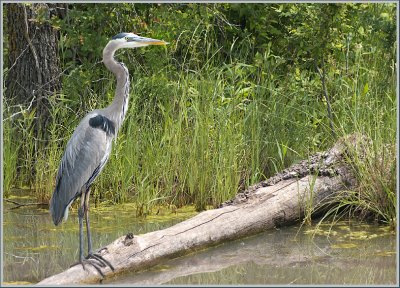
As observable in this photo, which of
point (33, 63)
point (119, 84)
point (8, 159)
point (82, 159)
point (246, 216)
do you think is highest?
point (119, 84)

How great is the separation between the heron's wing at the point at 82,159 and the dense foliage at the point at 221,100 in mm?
1024

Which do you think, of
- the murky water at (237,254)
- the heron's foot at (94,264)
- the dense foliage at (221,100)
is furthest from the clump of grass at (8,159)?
the heron's foot at (94,264)

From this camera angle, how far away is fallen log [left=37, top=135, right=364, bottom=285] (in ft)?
17.9

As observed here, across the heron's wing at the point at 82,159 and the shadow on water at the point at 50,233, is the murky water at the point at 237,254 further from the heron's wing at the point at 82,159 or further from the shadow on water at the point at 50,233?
the heron's wing at the point at 82,159

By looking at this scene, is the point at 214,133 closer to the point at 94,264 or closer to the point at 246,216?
the point at 246,216

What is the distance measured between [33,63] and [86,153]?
2817 mm

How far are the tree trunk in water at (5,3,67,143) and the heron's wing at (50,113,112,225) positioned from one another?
98.6 inches

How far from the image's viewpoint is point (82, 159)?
19.5 feet

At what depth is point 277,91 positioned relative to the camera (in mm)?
8094

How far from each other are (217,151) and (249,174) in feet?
1.49

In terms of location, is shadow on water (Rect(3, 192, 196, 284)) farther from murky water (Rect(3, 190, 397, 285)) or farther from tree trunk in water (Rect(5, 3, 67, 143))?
tree trunk in water (Rect(5, 3, 67, 143))

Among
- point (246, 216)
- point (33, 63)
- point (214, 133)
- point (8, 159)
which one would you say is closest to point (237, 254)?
point (246, 216)

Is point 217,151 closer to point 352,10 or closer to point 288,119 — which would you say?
point 288,119

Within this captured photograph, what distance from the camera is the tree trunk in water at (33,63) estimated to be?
843 centimetres
